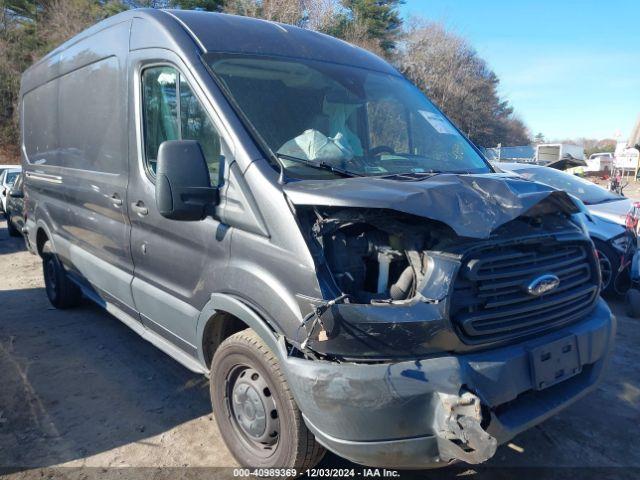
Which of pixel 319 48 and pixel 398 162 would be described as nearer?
pixel 398 162

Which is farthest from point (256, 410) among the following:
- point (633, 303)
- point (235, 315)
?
point (633, 303)

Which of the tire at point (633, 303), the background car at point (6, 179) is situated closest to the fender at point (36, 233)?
the tire at point (633, 303)

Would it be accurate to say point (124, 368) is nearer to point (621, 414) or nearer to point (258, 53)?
point (258, 53)

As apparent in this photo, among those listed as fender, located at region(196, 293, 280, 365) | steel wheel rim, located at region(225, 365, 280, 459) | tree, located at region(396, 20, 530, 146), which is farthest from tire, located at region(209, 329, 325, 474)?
tree, located at region(396, 20, 530, 146)

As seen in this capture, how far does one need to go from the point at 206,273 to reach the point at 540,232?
190 centimetres

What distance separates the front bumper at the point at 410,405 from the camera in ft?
7.27

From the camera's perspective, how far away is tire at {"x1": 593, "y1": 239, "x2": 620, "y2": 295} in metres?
6.54

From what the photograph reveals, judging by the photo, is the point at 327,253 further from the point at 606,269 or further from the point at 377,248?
the point at 606,269

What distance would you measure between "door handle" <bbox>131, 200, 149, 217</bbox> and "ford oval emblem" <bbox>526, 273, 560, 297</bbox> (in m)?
2.49

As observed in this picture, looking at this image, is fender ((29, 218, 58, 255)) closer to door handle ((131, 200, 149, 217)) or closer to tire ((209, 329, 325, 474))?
door handle ((131, 200, 149, 217))

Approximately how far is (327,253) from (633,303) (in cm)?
493

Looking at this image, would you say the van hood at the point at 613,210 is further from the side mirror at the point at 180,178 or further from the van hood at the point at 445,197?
the side mirror at the point at 180,178

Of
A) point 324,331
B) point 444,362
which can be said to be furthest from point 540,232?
point 324,331

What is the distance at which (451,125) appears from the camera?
4039 mm
